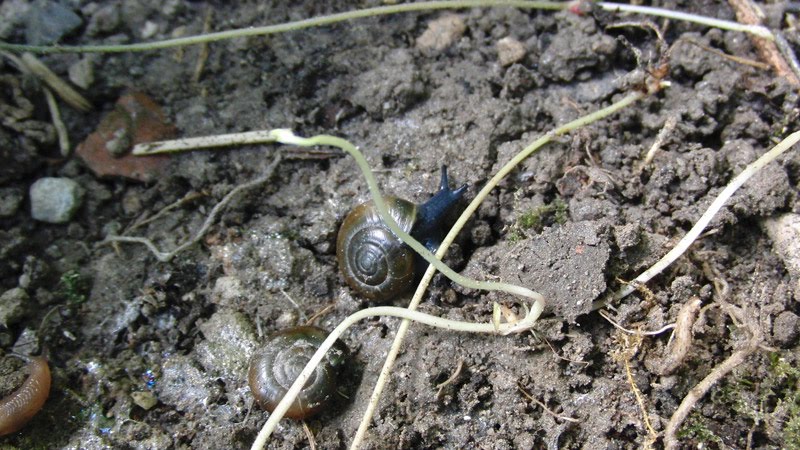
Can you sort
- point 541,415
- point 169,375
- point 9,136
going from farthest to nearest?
1. point 9,136
2. point 169,375
3. point 541,415

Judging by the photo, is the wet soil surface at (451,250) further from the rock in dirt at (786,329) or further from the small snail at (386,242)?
the small snail at (386,242)

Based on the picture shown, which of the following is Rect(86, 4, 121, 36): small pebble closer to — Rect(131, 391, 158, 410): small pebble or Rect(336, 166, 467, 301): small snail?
Rect(336, 166, 467, 301): small snail

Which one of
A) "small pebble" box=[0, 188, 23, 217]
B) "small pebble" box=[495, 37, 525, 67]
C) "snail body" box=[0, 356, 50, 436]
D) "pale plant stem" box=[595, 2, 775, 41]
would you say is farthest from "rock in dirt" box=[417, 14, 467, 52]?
"snail body" box=[0, 356, 50, 436]

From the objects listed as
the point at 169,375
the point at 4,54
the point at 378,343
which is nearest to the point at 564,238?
the point at 378,343

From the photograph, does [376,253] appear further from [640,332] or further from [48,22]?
[48,22]

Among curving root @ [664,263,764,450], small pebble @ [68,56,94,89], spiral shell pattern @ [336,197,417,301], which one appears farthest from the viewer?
small pebble @ [68,56,94,89]

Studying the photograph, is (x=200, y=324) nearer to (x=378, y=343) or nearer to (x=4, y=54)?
(x=378, y=343)
